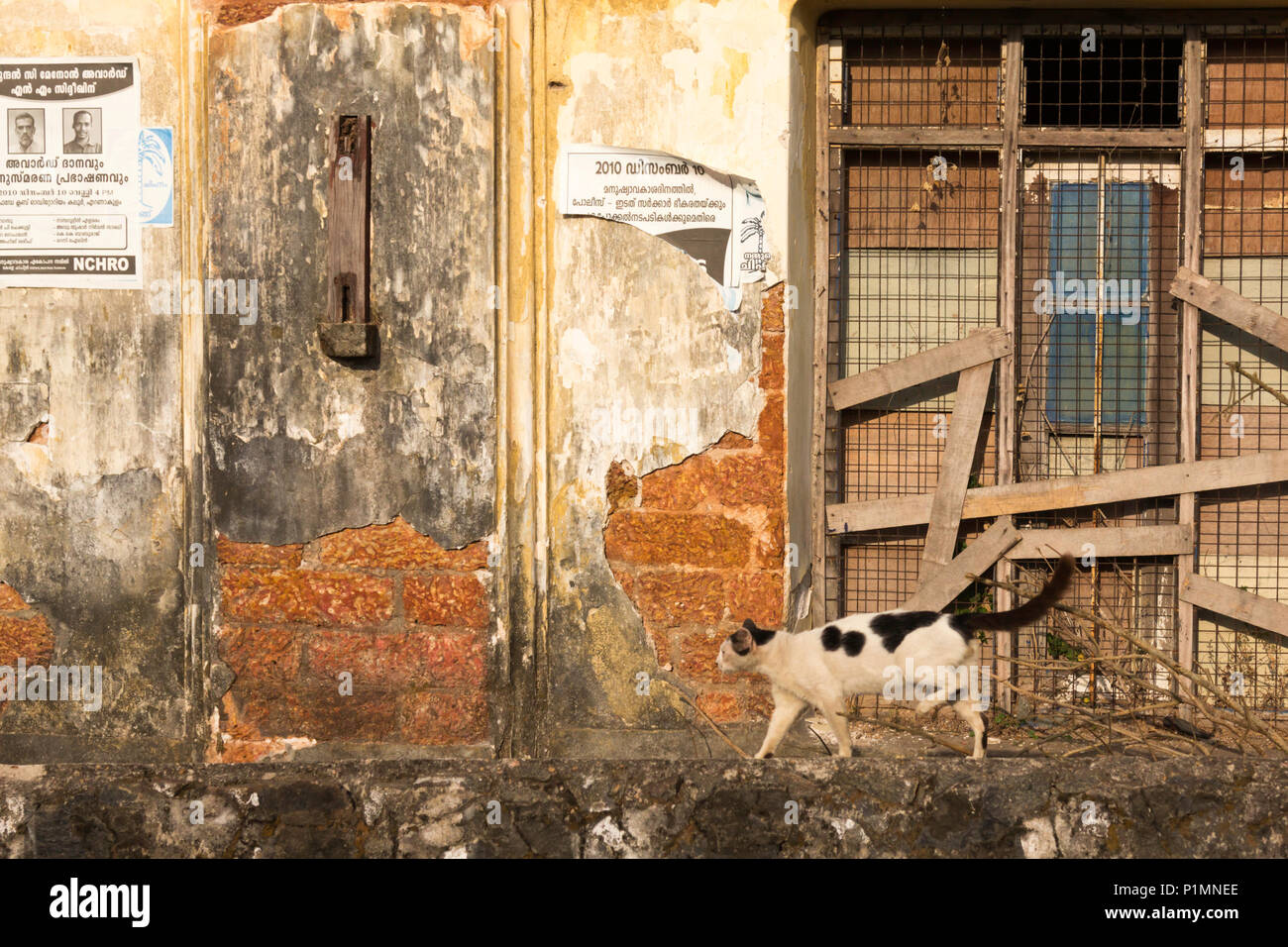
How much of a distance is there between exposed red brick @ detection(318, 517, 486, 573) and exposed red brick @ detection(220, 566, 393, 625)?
0.08 metres

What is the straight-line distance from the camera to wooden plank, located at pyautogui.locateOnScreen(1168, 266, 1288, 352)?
551 centimetres

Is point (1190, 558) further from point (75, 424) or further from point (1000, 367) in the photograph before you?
point (75, 424)

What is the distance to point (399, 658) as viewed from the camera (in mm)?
5312

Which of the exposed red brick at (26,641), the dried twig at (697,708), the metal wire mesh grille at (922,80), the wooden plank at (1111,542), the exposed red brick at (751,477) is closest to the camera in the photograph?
the dried twig at (697,708)

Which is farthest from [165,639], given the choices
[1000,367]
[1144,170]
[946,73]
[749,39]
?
[1144,170]

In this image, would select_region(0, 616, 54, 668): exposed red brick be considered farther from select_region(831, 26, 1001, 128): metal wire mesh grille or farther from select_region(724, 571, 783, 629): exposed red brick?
select_region(831, 26, 1001, 128): metal wire mesh grille

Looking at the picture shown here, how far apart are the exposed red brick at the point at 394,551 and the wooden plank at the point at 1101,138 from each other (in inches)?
128

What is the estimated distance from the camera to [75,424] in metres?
5.36

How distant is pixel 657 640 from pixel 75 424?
281 cm

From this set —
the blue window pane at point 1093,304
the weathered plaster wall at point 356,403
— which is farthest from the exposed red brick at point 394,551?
the blue window pane at point 1093,304

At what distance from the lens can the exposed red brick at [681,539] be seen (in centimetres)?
528

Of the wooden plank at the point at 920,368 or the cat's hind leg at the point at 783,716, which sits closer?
the cat's hind leg at the point at 783,716

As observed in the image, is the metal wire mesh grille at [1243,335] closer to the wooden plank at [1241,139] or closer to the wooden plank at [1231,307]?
the wooden plank at [1241,139]

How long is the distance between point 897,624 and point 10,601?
397 cm
